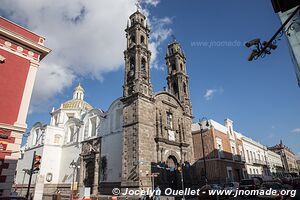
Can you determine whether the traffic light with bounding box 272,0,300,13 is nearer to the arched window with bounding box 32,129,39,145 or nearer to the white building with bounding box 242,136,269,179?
the white building with bounding box 242,136,269,179

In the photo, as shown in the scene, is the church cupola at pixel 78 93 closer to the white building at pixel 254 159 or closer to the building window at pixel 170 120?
the building window at pixel 170 120

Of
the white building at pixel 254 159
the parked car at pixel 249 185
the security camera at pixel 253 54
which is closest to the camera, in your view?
the security camera at pixel 253 54

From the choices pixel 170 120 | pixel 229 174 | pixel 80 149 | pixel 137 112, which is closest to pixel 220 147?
pixel 229 174

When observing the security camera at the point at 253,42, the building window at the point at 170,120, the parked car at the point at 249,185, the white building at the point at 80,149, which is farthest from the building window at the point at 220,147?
the security camera at the point at 253,42

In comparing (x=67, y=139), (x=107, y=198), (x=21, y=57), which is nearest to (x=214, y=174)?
(x=107, y=198)

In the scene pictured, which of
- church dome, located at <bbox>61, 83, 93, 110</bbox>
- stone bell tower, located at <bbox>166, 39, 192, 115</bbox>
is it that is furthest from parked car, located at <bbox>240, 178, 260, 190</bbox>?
church dome, located at <bbox>61, 83, 93, 110</bbox>

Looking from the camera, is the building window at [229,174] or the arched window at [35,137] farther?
the arched window at [35,137]

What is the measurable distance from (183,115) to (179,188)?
933 centimetres

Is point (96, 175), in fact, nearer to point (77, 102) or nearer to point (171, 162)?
point (171, 162)

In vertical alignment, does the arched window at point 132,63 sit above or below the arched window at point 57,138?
above

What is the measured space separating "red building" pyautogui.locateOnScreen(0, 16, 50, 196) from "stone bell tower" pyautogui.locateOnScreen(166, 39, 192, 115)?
19.7m

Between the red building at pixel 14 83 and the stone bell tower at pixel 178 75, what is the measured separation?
64.8 feet

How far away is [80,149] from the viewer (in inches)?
1100

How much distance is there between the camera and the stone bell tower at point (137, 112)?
62.0ft
